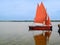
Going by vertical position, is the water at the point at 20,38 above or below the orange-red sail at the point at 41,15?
below

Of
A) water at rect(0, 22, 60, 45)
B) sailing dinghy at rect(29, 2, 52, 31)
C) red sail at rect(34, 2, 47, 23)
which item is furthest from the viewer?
red sail at rect(34, 2, 47, 23)

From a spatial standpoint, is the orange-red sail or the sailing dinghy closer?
the sailing dinghy

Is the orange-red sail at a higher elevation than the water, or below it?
higher

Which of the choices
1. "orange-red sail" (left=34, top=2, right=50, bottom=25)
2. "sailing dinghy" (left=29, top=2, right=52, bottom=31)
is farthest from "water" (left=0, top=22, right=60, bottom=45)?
"orange-red sail" (left=34, top=2, right=50, bottom=25)

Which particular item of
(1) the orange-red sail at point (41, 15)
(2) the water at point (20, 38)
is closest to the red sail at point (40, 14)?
(1) the orange-red sail at point (41, 15)

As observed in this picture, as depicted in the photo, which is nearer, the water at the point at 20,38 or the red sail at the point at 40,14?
the water at the point at 20,38

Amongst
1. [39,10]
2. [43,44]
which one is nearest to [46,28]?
[39,10]

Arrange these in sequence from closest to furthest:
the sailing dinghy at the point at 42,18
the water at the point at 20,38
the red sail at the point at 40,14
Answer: the water at the point at 20,38 < the sailing dinghy at the point at 42,18 < the red sail at the point at 40,14

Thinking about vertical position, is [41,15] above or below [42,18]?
above

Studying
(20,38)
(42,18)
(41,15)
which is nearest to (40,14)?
(41,15)

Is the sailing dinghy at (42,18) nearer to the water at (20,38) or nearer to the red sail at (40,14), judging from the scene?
the red sail at (40,14)

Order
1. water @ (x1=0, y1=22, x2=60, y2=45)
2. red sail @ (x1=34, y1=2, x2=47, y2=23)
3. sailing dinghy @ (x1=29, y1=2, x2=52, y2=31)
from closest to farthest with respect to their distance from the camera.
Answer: water @ (x1=0, y1=22, x2=60, y2=45)
sailing dinghy @ (x1=29, y1=2, x2=52, y2=31)
red sail @ (x1=34, y1=2, x2=47, y2=23)

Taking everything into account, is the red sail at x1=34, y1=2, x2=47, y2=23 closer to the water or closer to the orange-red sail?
the orange-red sail

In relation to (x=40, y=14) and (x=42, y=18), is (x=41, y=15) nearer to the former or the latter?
Answer: (x=40, y=14)
